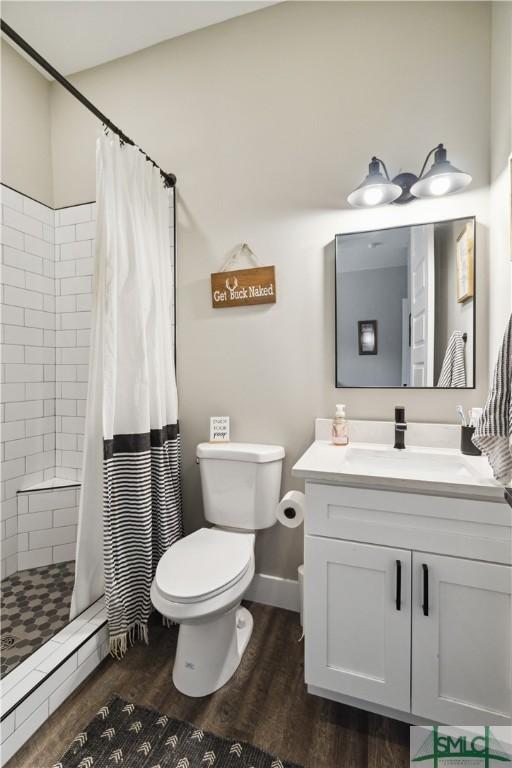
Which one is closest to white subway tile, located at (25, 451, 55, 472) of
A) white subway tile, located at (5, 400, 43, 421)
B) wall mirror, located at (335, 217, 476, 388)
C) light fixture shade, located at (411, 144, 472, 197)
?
white subway tile, located at (5, 400, 43, 421)

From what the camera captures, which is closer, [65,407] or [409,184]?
[409,184]

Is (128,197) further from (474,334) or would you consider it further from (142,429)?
(474,334)

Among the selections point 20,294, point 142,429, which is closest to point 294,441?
point 142,429

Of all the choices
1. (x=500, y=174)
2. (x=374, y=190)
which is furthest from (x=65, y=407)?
(x=500, y=174)

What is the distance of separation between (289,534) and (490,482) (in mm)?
1023

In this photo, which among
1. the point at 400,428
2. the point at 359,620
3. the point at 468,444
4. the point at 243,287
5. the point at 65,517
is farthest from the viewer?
the point at 65,517

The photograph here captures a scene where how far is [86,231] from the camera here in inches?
88.4

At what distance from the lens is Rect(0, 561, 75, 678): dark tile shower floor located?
147 centimetres

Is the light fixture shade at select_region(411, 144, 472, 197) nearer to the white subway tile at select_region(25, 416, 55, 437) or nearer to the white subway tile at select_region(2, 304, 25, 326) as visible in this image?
the white subway tile at select_region(2, 304, 25, 326)

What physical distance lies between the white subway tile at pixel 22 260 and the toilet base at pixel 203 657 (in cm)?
205

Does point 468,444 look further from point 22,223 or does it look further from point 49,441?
point 22,223

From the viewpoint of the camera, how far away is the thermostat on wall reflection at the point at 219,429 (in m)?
1.84

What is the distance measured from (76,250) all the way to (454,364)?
2208 millimetres

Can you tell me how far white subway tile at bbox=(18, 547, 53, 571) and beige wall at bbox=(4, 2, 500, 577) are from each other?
89cm
